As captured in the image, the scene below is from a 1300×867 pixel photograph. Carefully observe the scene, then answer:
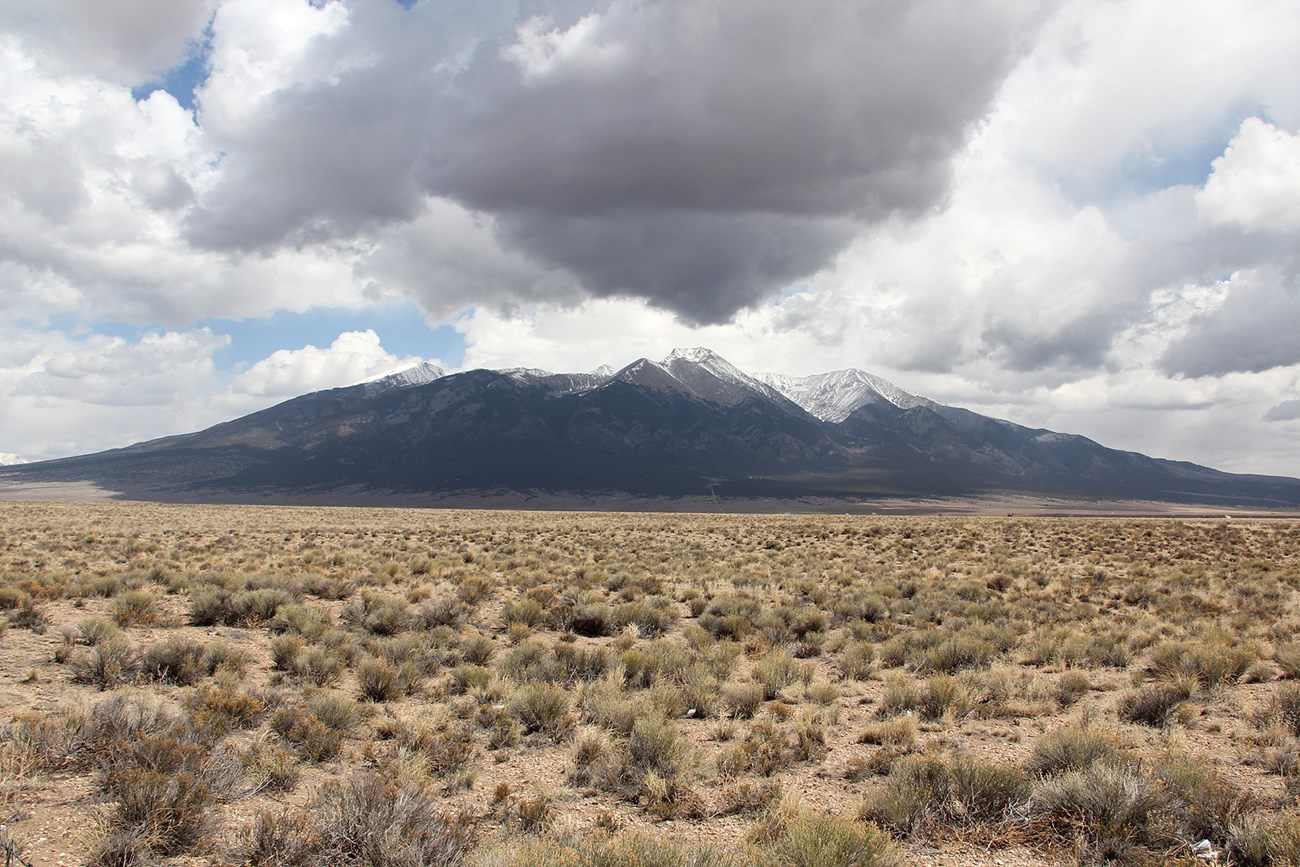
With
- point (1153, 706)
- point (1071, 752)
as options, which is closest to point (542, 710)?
point (1071, 752)

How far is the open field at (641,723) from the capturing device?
18.5 ft

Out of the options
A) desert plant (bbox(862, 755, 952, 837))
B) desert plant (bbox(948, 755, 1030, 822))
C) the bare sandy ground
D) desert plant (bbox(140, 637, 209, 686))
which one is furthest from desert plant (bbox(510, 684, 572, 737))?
the bare sandy ground

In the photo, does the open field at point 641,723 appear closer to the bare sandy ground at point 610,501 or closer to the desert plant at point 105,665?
the desert plant at point 105,665

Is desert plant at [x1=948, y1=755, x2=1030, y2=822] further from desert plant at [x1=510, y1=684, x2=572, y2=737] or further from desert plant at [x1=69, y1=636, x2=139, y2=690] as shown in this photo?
desert plant at [x1=69, y1=636, x2=139, y2=690]

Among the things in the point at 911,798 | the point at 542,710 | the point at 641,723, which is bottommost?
the point at 542,710

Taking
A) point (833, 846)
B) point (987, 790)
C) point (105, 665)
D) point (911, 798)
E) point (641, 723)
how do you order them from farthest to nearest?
point (105, 665), point (641, 723), point (987, 790), point (911, 798), point (833, 846)

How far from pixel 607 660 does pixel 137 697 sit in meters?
6.65

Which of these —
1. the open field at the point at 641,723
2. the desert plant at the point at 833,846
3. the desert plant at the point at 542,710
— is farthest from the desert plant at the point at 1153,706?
the desert plant at the point at 542,710

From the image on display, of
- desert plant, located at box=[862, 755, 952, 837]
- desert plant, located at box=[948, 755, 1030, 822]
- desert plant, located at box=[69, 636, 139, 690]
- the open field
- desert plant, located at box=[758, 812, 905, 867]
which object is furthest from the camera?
desert plant, located at box=[69, 636, 139, 690]

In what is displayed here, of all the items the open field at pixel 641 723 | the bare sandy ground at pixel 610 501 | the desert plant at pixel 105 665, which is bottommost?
the bare sandy ground at pixel 610 501

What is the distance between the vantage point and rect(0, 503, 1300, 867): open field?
564cm

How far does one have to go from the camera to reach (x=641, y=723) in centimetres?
788

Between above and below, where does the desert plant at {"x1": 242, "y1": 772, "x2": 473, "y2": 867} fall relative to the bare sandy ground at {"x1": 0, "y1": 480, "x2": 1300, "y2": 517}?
above

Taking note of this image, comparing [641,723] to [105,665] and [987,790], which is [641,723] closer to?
[987,790]
